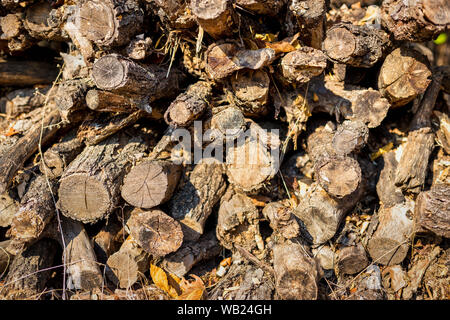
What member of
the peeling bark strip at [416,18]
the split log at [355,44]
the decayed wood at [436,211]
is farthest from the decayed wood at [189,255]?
the peeling bark strip at [416,18]

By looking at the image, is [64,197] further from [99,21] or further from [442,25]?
[442,25]

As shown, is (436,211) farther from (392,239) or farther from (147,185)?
(147,185)

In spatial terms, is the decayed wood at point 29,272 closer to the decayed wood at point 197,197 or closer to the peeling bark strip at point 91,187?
the peeling bark strip at point 91,187

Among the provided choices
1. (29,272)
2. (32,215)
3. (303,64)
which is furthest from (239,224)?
(29,272)

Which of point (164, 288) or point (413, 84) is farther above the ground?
point (413, 84)

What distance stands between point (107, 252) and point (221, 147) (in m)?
1.35

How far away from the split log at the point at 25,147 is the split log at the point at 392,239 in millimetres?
3021

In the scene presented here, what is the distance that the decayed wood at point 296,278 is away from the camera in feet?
7.29

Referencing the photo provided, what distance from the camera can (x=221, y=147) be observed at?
2914 mm

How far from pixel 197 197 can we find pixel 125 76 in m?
1.15

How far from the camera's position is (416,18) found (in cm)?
226

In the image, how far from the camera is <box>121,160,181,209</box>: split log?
2.54m

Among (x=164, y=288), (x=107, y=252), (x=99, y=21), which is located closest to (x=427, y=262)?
(x=164, y=288)

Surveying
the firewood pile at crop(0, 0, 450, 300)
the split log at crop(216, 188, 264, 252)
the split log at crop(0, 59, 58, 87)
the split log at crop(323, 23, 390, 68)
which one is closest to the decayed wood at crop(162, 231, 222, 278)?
the firewood pile at crop(0, 0, 450, 300)
